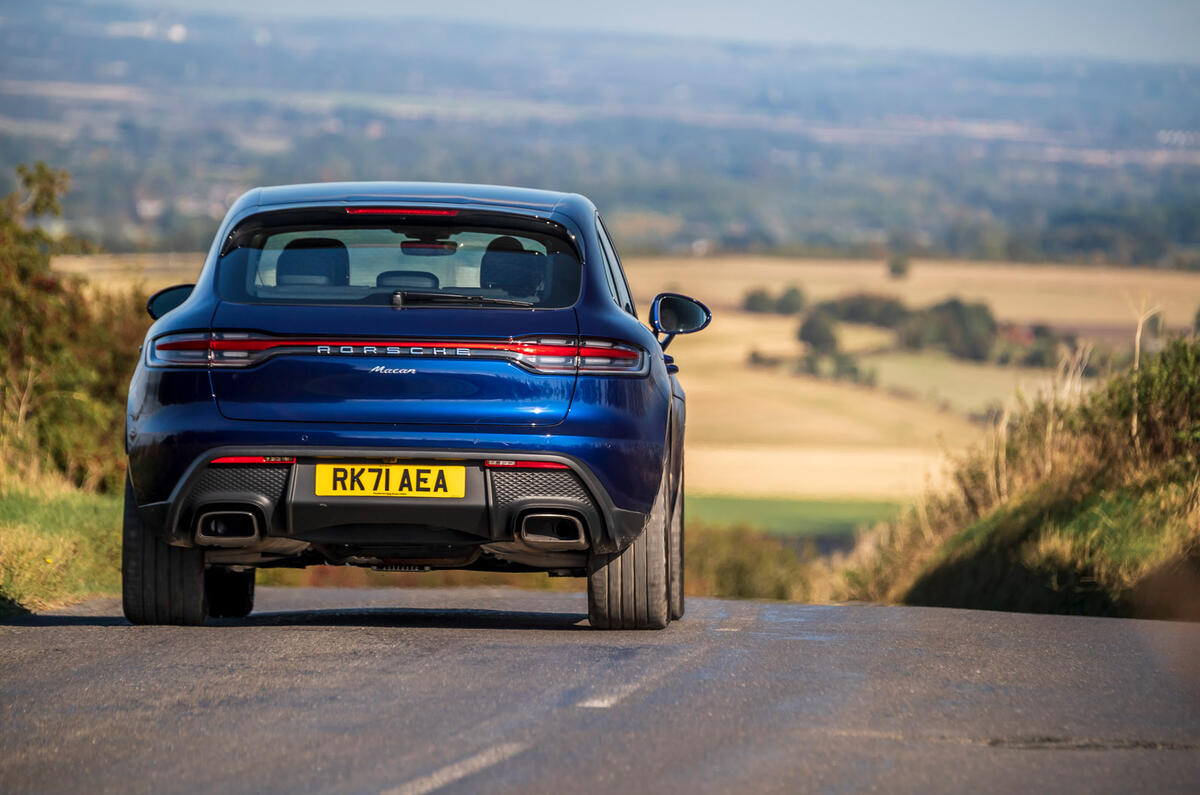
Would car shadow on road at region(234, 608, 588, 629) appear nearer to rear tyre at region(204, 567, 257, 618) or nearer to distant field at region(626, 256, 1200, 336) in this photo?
rear tyre at region(204, 567, 257, 618)

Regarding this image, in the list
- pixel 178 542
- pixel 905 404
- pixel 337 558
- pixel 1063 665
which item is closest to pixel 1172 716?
pixel 1063 665

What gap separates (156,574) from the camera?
6969mm

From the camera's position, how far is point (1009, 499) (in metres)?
12.6

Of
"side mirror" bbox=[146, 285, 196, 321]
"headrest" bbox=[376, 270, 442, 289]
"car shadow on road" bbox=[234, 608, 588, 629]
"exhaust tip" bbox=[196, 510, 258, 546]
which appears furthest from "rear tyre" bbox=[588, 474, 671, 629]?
"side mirror" bbox=[146, 285, 196, 321]

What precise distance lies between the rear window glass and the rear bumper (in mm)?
591

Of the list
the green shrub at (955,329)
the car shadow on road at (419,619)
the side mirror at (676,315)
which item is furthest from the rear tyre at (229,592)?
the green shrub at (955,329)

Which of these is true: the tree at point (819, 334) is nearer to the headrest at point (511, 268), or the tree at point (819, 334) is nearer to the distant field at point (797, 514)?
the distant field at point (797, 514)

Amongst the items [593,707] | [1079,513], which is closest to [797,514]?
[1079,513]

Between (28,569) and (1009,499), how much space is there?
6961 mm

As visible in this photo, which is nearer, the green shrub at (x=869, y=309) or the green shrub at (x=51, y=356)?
the green shrub at (x=51, y=356)

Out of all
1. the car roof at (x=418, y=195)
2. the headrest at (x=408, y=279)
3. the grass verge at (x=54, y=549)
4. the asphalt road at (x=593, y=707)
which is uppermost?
the car roof at (x=418, y=195)

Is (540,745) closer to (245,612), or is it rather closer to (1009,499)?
(245,612)

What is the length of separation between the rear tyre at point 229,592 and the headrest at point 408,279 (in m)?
1.58

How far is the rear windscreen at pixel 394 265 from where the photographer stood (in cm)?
664
